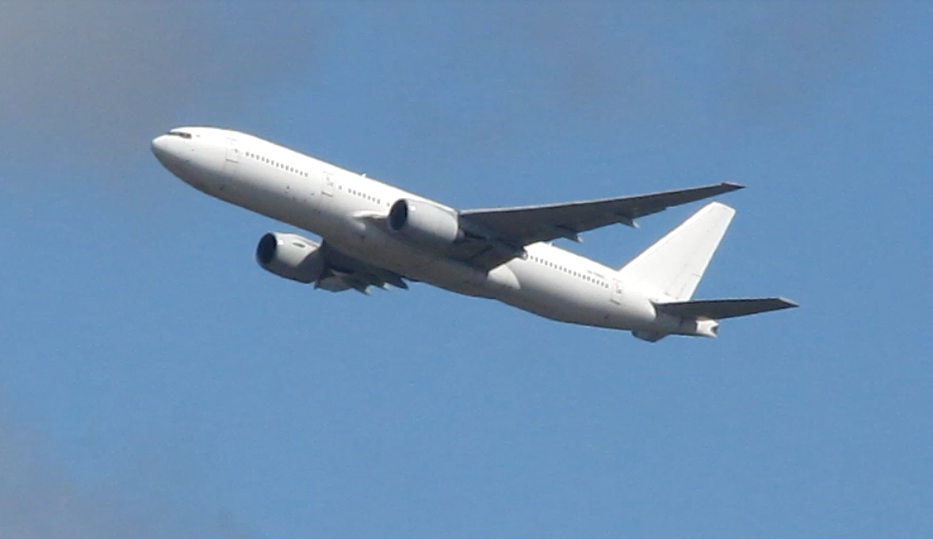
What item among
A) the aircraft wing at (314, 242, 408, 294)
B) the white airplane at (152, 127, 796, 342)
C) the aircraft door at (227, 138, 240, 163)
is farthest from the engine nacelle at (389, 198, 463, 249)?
the aircraft wing at (314, 242, 408, 294)

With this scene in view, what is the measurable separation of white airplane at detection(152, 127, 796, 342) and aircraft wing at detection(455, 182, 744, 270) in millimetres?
29

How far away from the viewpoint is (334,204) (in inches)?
2213

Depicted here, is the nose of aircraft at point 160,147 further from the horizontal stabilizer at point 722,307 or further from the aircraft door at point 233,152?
the horizontal stabilizer at point 722,307

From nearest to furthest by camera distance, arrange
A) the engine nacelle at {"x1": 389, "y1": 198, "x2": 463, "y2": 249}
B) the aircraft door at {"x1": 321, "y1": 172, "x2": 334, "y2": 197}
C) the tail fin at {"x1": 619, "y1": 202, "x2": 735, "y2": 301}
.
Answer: the aircraft door at {"x1": 321, "y1": 172, "x2": 334, "y2": 197} < the engine nacelle at {"x1": 389, "y1": 198, "x2": 463, "y2": 249} < the tail fin at {"x1": 619, "y1": 202, "x2": 735, "y2": 301}

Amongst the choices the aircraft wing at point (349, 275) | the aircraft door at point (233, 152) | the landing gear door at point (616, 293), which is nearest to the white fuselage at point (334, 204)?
the aircraft door at point (233, 152)

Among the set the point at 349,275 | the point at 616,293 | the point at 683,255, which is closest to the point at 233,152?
the point at 349,275

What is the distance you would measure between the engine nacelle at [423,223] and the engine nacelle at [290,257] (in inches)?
260

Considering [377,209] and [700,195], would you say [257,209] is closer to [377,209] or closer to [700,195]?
[377,209]

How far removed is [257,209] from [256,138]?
208 centimetres

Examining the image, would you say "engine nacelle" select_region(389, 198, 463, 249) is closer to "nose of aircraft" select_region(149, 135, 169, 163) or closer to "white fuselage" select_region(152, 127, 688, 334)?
"white fuselage" select_region(152, 127, 688, 334)

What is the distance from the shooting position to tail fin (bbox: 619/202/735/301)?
6544cm

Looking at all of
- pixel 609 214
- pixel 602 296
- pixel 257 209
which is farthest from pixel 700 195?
pixel 257 209

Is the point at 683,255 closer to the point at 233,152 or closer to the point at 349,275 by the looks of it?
the point at 349,275

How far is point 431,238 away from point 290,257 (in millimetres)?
7395
